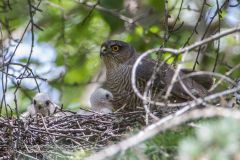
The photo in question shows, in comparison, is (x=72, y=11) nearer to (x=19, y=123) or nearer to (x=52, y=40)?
(x=52, y=40)

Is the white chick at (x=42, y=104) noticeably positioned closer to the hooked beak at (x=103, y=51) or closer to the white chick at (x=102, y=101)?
the white chick at (x=102, y=101)

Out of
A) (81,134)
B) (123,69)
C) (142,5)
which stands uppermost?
(142,5)

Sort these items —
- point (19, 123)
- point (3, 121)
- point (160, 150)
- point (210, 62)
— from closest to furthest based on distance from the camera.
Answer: point (160, 150) → point (19, 123) → point (3, 121) → point (210, 62)

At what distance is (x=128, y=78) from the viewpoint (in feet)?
23.6

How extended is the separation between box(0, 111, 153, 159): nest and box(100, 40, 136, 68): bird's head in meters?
1.34

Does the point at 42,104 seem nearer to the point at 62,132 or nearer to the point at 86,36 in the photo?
the point at 62,132

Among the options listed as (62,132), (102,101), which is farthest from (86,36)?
(62,132)

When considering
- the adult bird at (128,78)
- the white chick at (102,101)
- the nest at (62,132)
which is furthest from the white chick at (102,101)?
the nest at (62,132)

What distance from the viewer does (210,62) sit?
963cm

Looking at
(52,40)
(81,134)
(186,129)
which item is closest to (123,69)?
(81,134)

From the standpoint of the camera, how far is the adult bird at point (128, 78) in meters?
6.61

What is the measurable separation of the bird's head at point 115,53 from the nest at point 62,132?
1341 mm

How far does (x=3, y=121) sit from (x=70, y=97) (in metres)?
4.42

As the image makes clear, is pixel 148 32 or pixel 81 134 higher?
pixel 148 32
